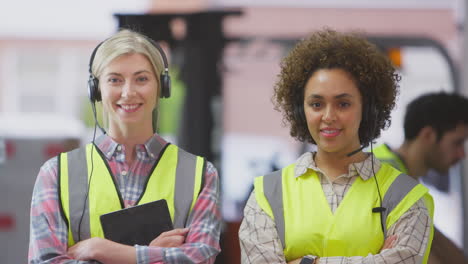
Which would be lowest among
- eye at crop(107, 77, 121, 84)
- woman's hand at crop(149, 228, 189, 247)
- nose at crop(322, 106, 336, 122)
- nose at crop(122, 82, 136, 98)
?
woman's hand at crop(149, 228, 189, 247)

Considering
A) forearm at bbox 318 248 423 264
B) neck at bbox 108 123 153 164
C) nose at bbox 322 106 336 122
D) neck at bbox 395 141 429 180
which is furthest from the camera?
neck at bbox 395 141 429 180

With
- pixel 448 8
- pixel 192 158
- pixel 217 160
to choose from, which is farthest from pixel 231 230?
pixel 448 8

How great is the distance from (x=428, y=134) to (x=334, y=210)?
1.20 meters

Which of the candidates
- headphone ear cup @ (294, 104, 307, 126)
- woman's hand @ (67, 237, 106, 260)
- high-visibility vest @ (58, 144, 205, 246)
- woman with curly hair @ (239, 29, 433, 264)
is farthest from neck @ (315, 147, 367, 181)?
woman's hand @ (67, 237, 106, 260)

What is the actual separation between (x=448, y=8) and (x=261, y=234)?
3288 mm

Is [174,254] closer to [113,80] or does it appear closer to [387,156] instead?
[113,80]

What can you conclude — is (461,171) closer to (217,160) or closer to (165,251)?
(217,160)

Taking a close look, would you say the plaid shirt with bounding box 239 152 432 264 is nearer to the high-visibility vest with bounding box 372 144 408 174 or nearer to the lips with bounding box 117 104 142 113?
the lips with bounding box 117 104 142 113

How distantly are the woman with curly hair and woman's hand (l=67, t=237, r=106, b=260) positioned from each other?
17.2 inches

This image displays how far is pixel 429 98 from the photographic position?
3232 millimetres

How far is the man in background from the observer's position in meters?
3.15

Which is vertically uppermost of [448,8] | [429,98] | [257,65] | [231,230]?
[448,8]

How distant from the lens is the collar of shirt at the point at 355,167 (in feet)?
7.25

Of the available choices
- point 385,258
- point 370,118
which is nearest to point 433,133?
point 370,118
